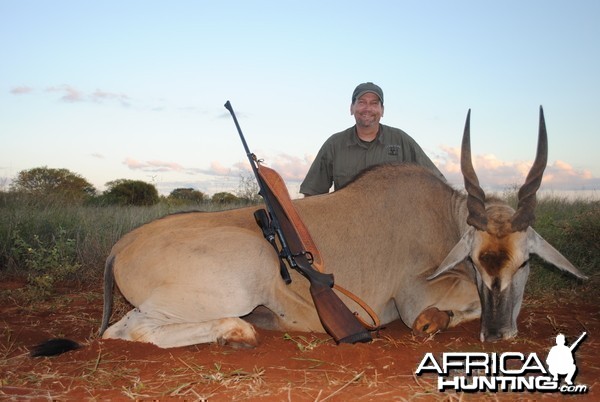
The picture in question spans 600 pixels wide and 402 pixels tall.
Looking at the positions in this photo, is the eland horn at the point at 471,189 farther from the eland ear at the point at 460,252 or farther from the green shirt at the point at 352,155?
the green shirt at the point at 352,155

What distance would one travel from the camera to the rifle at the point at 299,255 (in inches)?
142

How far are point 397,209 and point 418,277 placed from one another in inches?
21.8

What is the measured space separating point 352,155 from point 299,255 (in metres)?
2.86

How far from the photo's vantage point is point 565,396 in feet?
8.86

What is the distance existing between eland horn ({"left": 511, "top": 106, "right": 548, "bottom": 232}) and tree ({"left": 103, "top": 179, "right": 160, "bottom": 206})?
14528 millimetres

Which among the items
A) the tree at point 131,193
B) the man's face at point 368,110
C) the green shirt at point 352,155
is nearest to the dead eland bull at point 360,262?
the green shirt at point 352,155

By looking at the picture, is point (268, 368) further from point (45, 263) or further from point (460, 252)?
point (45, 263)

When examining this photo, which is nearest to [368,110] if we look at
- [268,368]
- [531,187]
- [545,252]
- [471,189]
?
[471,189]

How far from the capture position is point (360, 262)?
432cm

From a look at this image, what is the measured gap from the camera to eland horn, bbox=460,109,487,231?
3.90 metres

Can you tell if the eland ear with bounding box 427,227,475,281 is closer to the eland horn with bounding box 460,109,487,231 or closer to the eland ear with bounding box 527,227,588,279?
the eland horn with bounding box 460,109,487,231

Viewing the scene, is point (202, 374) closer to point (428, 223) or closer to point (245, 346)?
point (245, 346)

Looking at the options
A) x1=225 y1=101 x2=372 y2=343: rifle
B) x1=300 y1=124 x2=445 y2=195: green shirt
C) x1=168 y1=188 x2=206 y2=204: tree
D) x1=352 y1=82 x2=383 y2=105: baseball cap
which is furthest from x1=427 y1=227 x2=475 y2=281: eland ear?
x1=168 y1=188 x2=206 y2=204: tree

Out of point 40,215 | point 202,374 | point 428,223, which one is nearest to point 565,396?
point 202,374
